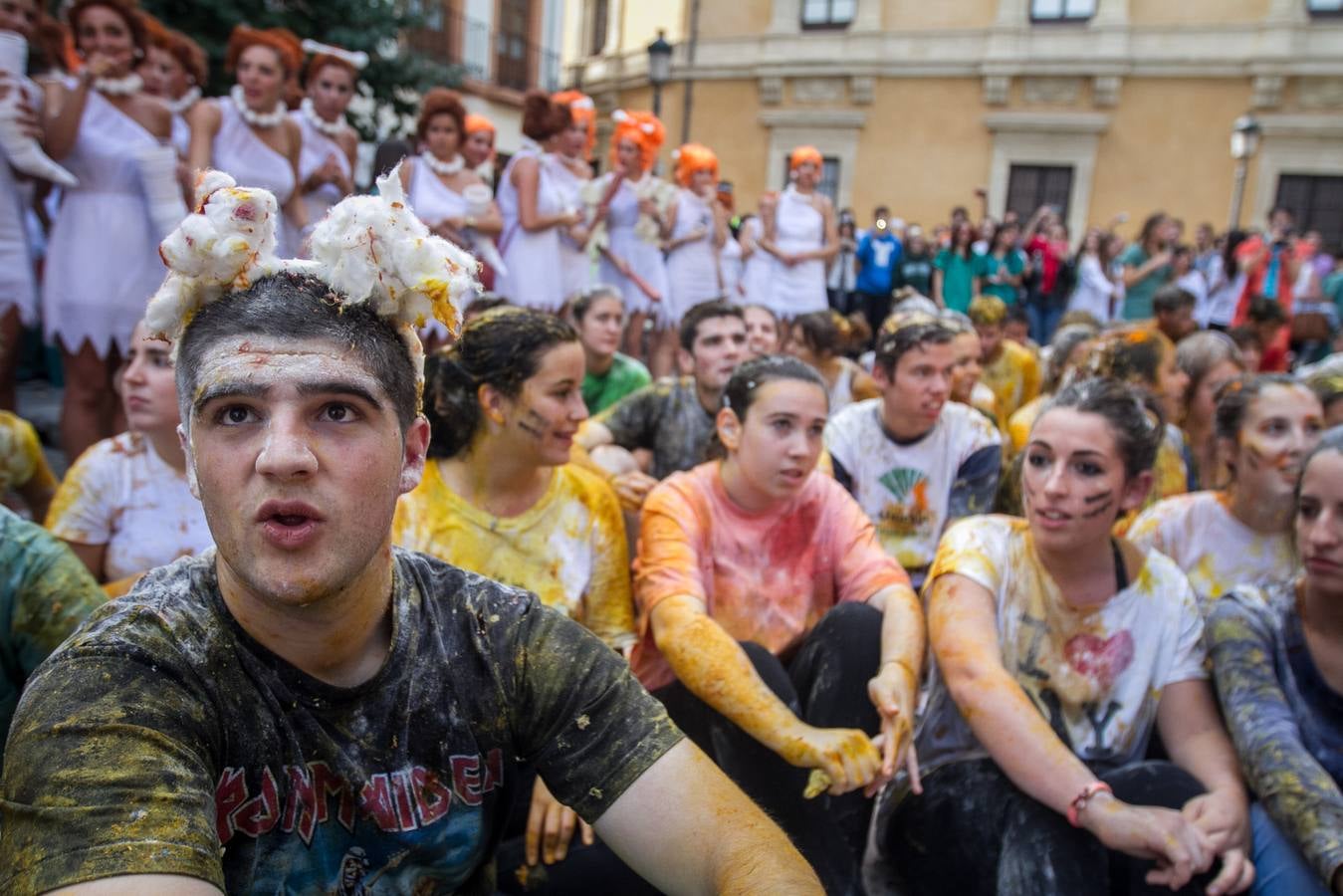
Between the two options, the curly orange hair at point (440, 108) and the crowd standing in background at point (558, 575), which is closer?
the crowd standing in background at point (558, 575)

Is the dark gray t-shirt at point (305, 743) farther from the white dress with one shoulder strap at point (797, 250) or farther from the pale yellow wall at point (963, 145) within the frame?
the pale yellow wall at point (963, 145)

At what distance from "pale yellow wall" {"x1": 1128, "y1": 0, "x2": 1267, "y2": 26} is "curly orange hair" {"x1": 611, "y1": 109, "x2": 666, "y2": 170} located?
1626 cm

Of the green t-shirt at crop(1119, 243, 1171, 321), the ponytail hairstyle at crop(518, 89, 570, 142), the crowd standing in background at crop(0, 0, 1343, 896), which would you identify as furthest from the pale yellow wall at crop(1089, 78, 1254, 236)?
the ponytail hairstyle at crop(518, 89, 570, 142)

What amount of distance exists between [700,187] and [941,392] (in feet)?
14.8

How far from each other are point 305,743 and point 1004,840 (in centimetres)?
173

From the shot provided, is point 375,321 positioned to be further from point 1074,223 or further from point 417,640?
point 1074,223

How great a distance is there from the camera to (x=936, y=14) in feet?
65.8

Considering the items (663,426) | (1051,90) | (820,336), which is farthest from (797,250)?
(1051,90)

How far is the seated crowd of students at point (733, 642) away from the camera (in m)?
1.41

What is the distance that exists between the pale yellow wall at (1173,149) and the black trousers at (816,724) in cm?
1965

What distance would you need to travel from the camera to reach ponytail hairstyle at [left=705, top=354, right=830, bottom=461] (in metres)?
3.06

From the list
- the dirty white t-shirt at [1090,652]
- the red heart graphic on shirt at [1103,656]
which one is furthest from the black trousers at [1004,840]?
the red heart graphic on shirt at [1103,656]

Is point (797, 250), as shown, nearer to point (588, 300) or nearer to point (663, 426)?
point (588, 300)

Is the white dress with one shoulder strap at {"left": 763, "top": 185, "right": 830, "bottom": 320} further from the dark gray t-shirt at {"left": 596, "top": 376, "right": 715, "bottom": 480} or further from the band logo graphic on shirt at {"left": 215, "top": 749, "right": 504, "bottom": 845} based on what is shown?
the band logo graphic on shirt at {"left": 215, "top": 749, "right": 504, "bottom": 845}
